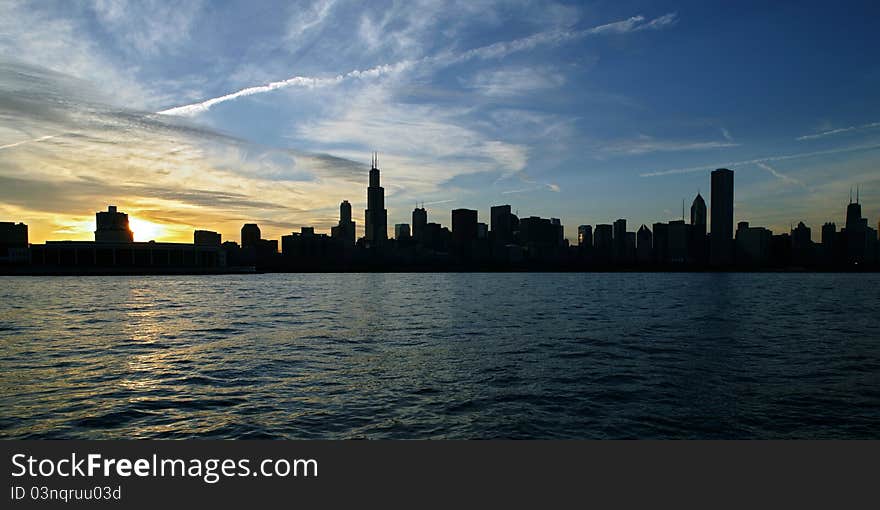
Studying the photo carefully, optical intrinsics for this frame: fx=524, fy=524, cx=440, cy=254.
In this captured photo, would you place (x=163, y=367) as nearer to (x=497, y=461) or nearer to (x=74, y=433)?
(x=74, y=433)

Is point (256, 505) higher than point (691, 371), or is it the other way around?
point (256, 505)

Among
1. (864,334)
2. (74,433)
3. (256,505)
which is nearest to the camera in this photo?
(256,505)

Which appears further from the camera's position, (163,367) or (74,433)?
(163,367)

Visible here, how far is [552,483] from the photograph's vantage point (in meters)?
12.2

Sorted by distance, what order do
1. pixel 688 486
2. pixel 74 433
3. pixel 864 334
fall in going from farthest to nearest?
pixel 864 334, pixel 74 433, pixel 688 486

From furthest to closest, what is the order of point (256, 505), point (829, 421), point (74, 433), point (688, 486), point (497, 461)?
point (829, 421) → point (74, 433) → point (497, 461) → point (688, 486) → point (256, 505)

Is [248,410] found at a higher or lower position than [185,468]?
lower

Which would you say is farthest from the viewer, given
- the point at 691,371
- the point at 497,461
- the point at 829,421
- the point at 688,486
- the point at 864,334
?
the point at 864,334

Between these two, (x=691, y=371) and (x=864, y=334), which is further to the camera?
(x=864, y=334)

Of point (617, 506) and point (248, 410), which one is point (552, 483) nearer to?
point (617, 506)

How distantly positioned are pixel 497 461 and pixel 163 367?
26438 millimetres

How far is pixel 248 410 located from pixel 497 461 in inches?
498

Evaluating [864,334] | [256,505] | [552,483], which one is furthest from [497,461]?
[864,334]

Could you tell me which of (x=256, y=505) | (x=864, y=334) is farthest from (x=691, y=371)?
(x=864, y=334)
